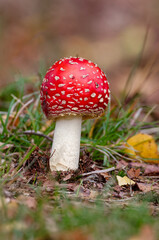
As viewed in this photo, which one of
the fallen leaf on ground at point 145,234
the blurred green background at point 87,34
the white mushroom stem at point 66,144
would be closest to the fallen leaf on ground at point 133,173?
the white mushroom stem at point 66,144

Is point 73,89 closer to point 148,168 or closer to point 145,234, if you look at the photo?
point 148,168

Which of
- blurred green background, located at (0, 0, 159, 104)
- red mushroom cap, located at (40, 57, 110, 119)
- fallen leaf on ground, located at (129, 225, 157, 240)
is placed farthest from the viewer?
blurred green background, located at (0, 0, 159, 104)

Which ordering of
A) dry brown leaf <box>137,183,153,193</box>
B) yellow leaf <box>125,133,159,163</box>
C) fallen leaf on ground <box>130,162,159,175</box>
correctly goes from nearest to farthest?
dry brown leaf <box>137,183,153,193</box>, fallen leaf on ground <box>130,162,159,175</box>, yellow leaf <box>125,133,159,163</box>

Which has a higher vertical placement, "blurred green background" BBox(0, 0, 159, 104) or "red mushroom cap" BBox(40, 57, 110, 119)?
"blurred green background" BBox(0, 0, 159, 104)

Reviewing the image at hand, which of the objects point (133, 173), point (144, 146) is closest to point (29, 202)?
point (133, 173)

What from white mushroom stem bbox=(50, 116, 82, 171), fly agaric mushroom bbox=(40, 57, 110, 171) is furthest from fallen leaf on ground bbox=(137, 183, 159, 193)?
fly agaric mushroom bbox=(40, 57, 110, 171)

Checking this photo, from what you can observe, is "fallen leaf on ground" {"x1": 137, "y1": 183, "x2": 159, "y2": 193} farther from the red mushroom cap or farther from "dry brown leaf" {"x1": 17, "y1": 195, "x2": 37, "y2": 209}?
"dry brown leaf" {"x1": 17, "y1": 195, "x2": 37, "y2": 209}

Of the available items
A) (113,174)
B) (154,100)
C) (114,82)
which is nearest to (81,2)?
(114,82)

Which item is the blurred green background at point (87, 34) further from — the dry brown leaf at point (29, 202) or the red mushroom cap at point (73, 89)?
the dry brown leaf at point (29, 202)
